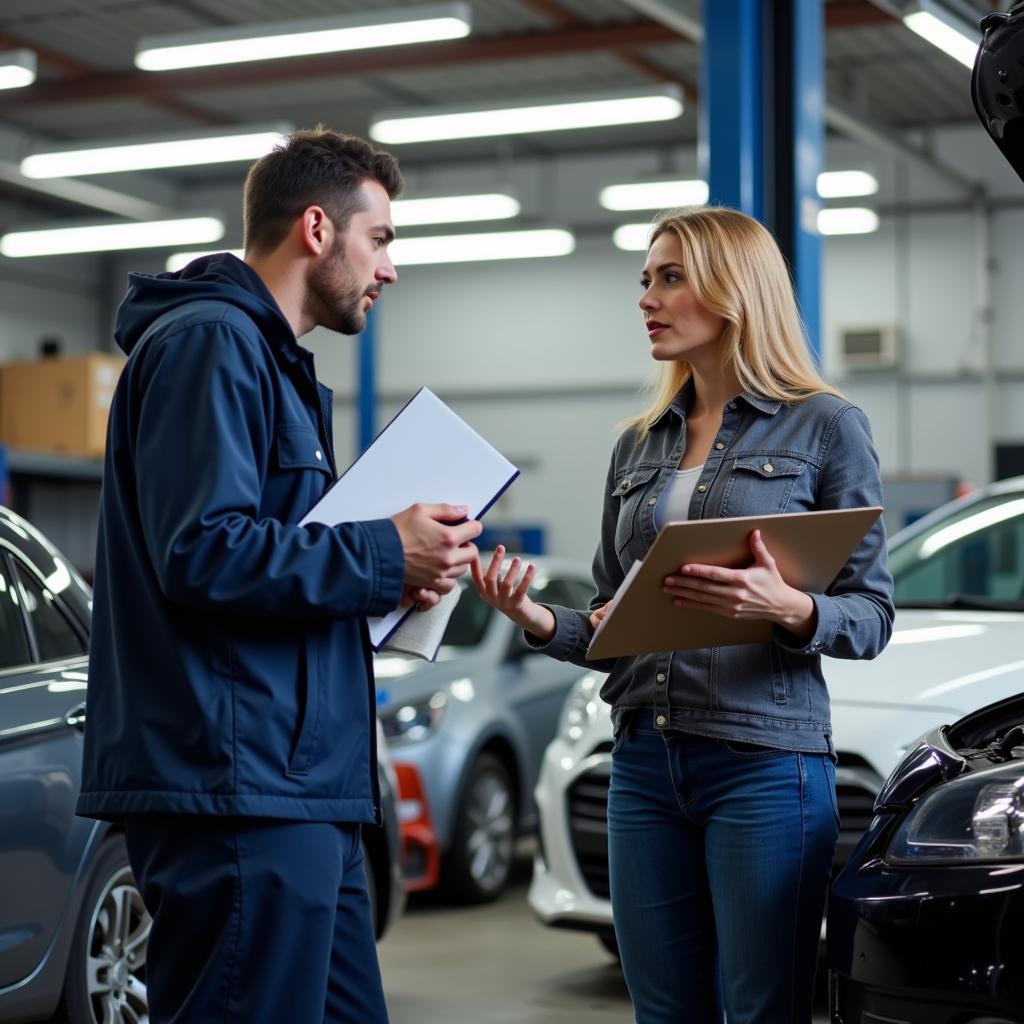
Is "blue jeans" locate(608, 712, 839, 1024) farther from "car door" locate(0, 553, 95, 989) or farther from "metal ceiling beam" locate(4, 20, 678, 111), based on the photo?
"metal ceiling beam" locate(4, 20, 678, 111)

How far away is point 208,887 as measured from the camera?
1.91 metres

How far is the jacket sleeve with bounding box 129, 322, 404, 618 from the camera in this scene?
186 centimetres

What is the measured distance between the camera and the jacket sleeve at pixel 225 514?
1860 millimetres

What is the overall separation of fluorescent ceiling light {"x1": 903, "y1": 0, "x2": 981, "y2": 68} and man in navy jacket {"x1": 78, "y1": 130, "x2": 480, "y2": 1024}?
17.4ft

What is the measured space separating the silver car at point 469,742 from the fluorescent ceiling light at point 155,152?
15.1ft

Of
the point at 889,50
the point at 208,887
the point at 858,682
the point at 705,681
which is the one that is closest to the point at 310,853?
the point at 208,887

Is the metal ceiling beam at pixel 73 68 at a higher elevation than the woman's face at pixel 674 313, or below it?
higher

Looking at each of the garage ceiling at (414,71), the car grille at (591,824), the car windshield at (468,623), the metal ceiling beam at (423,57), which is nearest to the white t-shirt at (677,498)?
the car grille at (591,824)

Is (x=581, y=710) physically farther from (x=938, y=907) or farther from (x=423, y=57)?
(x=423, y=57)

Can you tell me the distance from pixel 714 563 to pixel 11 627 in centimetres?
192

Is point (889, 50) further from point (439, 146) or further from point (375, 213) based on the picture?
point (375, 213)

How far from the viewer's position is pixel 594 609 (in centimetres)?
260

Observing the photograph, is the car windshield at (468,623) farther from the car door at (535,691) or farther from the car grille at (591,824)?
the car grille at (591,824)

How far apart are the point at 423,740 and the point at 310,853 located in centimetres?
415
